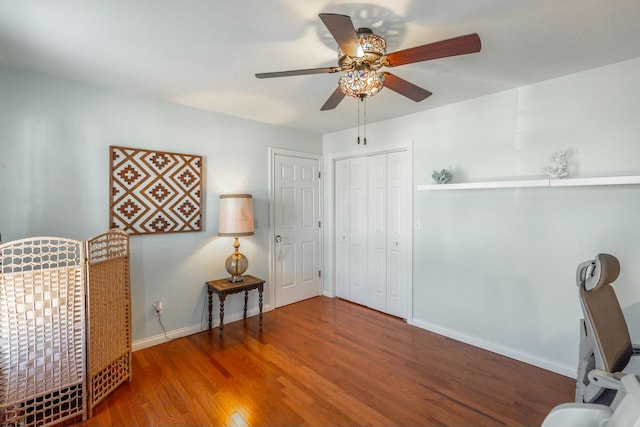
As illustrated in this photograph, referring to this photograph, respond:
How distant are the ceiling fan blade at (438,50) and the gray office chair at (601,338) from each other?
1303 mm

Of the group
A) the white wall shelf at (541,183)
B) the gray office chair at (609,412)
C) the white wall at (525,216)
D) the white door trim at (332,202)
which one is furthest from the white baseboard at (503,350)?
the gray office chair at (609,412)

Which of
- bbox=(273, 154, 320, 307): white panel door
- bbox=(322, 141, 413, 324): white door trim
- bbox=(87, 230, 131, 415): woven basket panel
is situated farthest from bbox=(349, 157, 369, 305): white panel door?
bbox=(87, 230, 131, 415): woven basket panel

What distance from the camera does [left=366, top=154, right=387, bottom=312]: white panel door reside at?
12.1 feet

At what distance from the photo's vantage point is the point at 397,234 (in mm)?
3557

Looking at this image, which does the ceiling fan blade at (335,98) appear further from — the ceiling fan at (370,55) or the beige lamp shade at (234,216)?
the beige lamp shade at (234,216)

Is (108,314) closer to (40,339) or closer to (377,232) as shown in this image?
(40,339)

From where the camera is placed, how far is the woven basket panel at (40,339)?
175 cm

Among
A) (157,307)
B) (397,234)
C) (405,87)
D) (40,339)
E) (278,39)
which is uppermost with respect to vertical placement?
(278,39)

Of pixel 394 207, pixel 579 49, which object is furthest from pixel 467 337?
pixel 579 49

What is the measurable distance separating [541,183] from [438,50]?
4.94ft

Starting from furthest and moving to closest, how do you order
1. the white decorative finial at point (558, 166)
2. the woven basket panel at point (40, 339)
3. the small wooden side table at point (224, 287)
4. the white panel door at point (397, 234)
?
1. the white panel door at point (397, 234)
2. the small wooden side table at point (224, 287)
3. the white decorative finial at point (558, 166)
4. the woven basket panel at point (40, 339)

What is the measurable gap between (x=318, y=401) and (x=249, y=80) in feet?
8.08

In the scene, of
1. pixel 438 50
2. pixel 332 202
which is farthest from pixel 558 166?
pixel 332 202

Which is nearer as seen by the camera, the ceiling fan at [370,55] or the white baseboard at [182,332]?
the ceiling fan at [370,55]
